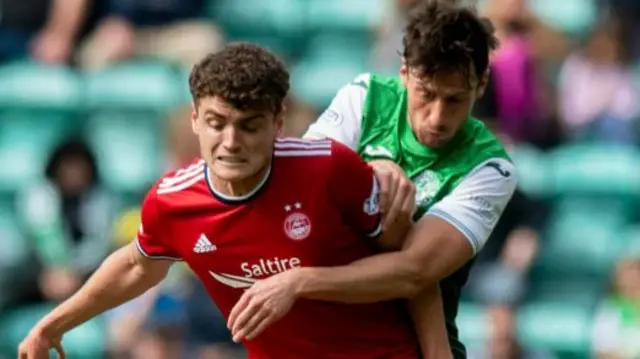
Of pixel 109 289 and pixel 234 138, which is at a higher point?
pixel 234 138

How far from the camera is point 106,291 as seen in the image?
5.52 m

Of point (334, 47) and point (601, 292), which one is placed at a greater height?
point (334, 47)

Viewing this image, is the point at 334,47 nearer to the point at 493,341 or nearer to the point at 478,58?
the point at 493,341

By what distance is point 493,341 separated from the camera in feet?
30.1

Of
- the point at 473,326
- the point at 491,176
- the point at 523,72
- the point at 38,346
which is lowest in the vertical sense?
the point at 473,326

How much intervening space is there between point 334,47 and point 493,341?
252cm

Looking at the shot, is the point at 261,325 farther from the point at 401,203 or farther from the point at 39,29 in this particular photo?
the point at 39,29

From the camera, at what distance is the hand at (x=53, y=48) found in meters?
10.6

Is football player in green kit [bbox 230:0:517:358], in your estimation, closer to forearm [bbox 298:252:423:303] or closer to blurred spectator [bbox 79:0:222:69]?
forearm [bbox 298:252:423:303]

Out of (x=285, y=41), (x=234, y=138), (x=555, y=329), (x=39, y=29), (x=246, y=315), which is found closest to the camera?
(x=246, y=315)

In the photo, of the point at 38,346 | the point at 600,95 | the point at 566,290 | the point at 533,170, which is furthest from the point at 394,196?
→ the point at 600,95

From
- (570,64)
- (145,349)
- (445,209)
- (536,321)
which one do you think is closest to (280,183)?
(445,209)

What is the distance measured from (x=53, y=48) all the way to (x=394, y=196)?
5.76m

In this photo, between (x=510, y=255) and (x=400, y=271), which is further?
(x=510, y=255)
